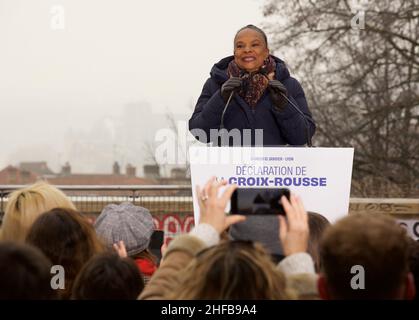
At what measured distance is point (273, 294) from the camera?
105 inches

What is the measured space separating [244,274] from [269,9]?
1628cm

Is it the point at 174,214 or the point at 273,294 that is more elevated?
the point at 273,294

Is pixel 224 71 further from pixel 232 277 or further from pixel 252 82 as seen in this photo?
pixel 232 277

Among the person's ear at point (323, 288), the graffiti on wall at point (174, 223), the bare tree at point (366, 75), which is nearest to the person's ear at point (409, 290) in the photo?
the person's ear at point (323, 288)

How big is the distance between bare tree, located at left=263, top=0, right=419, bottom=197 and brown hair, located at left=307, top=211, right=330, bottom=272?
14.2 metres

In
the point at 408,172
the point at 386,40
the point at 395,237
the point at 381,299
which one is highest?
the point at 386,40

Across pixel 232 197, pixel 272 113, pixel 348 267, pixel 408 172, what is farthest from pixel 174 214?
pixel 408 172

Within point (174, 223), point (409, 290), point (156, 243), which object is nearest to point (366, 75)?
point (174, 223)

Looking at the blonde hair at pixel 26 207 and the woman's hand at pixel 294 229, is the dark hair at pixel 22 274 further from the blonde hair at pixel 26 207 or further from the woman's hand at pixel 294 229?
the blonde hair at pixel 26 207

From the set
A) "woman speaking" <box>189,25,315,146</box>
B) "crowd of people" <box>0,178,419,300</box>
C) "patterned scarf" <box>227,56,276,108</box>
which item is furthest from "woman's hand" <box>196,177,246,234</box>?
"patterned scarf" <box>227,56,276,108</box>

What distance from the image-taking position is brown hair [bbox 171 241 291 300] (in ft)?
8.64

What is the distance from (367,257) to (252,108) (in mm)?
2776

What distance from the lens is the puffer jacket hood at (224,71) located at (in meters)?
5.47
